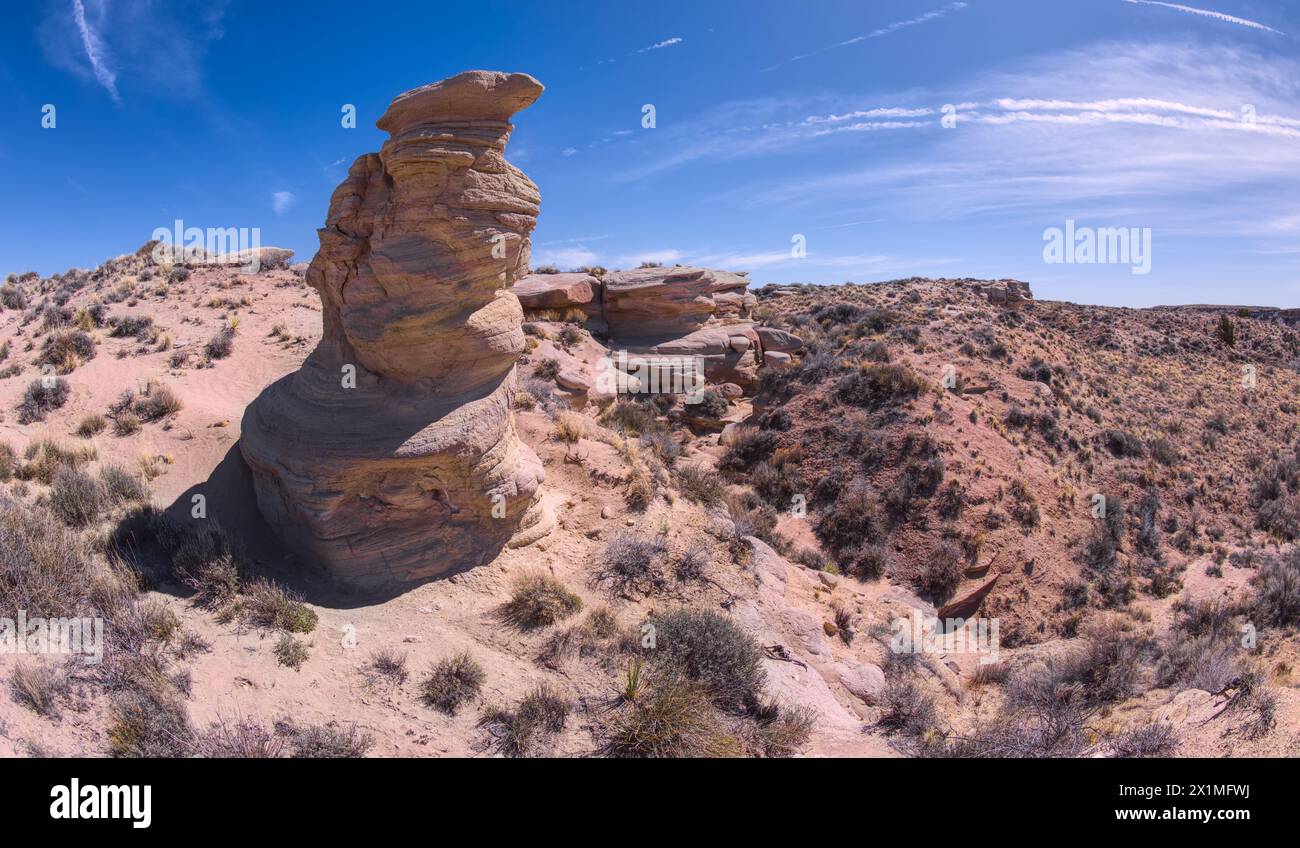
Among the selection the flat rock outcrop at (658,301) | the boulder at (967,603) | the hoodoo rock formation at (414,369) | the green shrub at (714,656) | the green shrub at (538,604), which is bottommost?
the boulder at (967,603)

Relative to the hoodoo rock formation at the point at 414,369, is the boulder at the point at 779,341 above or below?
above

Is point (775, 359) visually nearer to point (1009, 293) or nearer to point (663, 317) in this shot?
point (663, 317)

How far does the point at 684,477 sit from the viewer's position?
11344 millimetres

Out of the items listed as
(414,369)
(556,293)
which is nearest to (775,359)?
(556,293)

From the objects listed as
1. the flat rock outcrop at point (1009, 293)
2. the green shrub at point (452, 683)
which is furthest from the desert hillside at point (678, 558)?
the flat rock outcrop at point (1009, 293)

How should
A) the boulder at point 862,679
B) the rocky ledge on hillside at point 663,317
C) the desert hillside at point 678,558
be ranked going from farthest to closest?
the rocky ledge on hillside at point 663,317 < the boulder at point 862,679 < the desert hillside at point 678,558

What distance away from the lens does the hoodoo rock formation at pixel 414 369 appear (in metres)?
7.12

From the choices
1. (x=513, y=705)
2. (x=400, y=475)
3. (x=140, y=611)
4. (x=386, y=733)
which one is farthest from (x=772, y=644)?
(x=140, y=611)

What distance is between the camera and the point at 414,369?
789 centimetres

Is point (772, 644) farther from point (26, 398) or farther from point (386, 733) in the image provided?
point (26, 398)

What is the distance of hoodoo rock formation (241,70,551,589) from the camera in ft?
23.4

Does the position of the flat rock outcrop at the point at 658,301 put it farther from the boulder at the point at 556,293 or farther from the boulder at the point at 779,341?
the boulder at the point at 779,341

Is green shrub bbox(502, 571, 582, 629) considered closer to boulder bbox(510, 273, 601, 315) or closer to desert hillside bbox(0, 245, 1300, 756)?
desert hillside bbox(0, 245, 1300, 756)
